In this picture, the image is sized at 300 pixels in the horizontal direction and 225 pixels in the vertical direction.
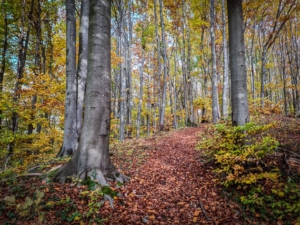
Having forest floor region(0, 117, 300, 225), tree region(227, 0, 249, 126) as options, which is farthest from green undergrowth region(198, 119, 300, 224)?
tree region(227, 0, 249, 126)

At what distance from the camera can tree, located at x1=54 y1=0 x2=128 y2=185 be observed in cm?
378

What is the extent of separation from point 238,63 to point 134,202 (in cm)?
408

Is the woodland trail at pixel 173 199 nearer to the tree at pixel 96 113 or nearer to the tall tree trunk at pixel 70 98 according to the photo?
the tree at pixel 96 113

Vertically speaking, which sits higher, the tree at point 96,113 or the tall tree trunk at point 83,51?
the tall tree trunk at point 83,51

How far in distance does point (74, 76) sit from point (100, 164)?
13.2 feet

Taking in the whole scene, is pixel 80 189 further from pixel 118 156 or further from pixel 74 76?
pixel 74 76

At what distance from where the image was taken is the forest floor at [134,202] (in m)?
2.80

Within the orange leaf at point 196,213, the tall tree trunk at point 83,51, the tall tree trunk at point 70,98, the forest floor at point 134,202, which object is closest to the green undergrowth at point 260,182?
the forest floor at point 134,202

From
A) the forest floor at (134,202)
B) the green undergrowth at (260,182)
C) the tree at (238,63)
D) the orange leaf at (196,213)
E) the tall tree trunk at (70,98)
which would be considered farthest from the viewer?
the tall tree trunk at (70,98)

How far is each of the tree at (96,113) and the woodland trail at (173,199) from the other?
711 mm

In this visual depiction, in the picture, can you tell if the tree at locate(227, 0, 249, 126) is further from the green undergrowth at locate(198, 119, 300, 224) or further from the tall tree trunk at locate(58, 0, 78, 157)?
the tall tree trunk at locate(58, 0, 78, 157)

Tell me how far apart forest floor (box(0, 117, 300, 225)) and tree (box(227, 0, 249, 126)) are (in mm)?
1706

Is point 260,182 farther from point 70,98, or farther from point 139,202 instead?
point 70,98

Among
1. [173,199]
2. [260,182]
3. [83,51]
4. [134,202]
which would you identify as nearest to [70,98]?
[83,51]
